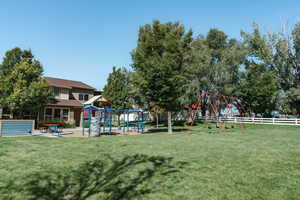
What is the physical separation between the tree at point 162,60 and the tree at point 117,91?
11529mm

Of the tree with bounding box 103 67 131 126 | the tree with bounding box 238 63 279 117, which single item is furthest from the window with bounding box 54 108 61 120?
the tree with bounding box 238 63 279 117

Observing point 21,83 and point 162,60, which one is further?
point 21,83

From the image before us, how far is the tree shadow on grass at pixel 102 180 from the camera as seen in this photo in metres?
4.23

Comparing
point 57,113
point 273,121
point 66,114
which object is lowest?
point 273,121

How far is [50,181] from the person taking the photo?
196 inches

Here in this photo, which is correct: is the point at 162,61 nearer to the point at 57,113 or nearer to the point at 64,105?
the point at 64,105

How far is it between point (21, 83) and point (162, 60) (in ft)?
48.3

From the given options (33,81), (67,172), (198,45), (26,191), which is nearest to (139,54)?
(33,81)

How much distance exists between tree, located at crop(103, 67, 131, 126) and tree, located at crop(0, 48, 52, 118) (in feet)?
29.1

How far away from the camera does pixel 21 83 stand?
2059 centimetres

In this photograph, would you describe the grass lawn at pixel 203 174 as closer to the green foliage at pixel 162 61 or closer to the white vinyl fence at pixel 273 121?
the green foliage at pixel 162 61

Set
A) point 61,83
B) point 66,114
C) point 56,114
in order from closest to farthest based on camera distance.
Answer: point 56,114 → point 66,114 → point 61,83

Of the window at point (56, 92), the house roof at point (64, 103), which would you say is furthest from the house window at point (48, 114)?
the window at point (56, 92)

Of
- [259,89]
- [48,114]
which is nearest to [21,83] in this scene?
Answer: [48,114]
